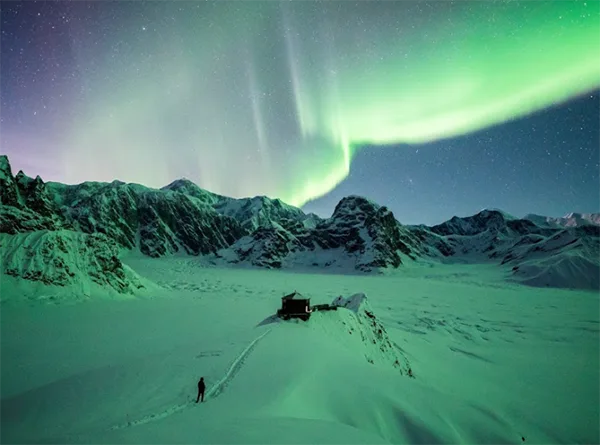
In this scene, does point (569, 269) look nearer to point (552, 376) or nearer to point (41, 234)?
point (552, 376)

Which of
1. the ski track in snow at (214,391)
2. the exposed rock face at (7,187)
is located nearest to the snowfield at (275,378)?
the ski track in snow at (214,391)

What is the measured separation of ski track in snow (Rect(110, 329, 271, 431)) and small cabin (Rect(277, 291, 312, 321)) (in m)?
8.09

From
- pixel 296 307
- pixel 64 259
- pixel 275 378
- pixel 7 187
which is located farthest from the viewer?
pixel 7 187

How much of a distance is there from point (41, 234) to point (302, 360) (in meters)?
50.8

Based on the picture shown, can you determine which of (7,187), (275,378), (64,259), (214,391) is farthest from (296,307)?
A: (7,187)

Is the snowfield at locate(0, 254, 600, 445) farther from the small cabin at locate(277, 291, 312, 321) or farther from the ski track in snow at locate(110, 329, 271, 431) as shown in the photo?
the small cabin at locate(277, 291, 312, 321)

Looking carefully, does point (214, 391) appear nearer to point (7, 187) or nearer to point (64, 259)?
point (64, 259)

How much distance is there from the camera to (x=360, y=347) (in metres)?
30.7

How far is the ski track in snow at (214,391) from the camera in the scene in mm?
13430

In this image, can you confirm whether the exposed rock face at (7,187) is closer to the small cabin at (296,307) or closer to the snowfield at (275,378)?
the snowfield at (275,378)

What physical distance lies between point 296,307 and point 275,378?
14888 millimetres

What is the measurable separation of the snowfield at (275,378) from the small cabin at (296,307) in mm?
1371

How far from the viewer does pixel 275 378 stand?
1884 cm

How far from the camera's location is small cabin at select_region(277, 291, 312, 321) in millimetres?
33281
